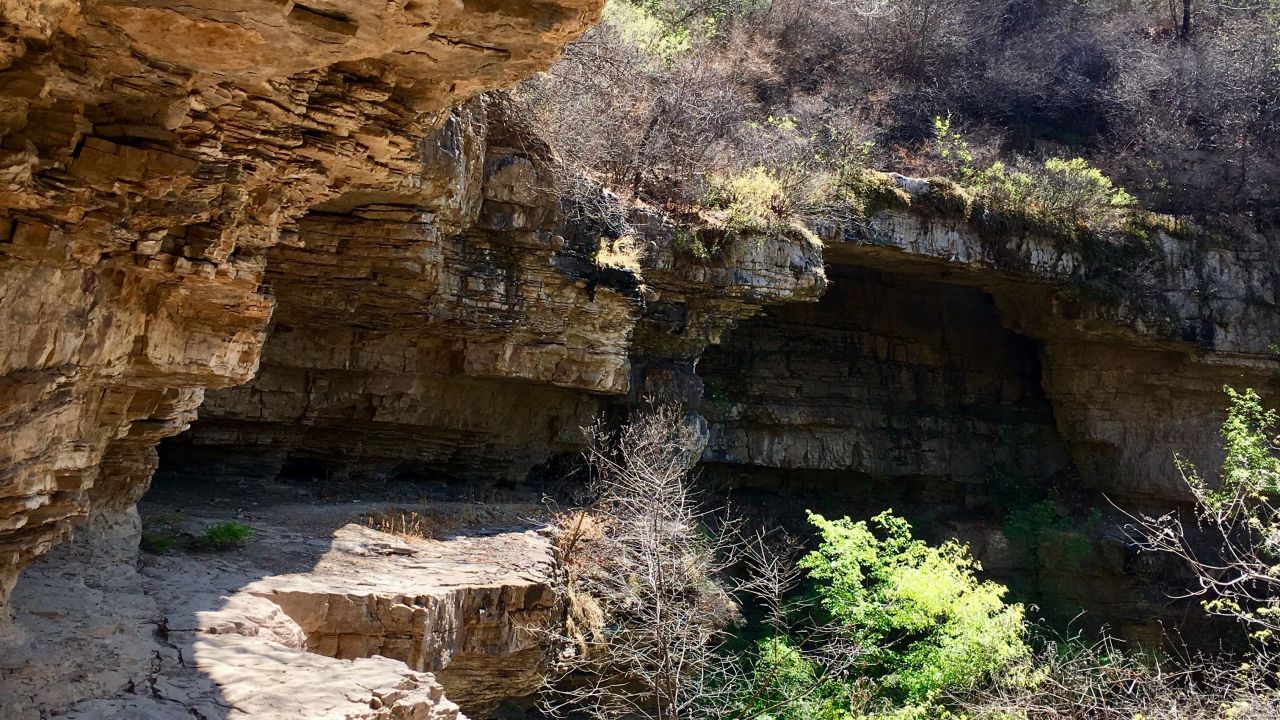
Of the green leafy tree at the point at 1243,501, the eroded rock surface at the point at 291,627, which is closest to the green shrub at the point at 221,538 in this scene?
the eroded rock surface at the point at 291,627

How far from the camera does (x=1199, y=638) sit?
15844mm

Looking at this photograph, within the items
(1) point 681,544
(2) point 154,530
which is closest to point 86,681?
(2) point 154,530

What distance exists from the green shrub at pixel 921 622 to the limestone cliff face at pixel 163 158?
7.12 metres

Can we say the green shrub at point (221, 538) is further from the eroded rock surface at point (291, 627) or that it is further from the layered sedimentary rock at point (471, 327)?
the layered sedimentary rock at point (471, 327)

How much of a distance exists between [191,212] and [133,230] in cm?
27

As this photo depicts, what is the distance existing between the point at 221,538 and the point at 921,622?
7.23 meters

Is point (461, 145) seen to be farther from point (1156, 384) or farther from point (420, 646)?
point (1156, 384)

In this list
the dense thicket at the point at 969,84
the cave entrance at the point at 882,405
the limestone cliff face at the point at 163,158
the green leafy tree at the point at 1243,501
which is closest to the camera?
the limestone cliff face at the point at 163,158

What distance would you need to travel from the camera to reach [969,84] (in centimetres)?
1917

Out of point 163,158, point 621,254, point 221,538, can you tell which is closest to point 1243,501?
point 621,254

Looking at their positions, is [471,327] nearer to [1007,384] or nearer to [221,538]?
[221,538]

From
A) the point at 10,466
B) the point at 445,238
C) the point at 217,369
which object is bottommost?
the point at 10,466

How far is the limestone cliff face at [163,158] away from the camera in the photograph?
10.6 ft

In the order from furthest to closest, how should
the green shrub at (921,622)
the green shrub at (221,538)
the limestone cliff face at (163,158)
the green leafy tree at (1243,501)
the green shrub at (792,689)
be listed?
1. the green leafy tree at (1243,501)
2. the green shrub at (921,622)
3. the green shrub at (792,689)
4. the green shrub at (221,538)
5. the limestone cliff face at (163,158)
